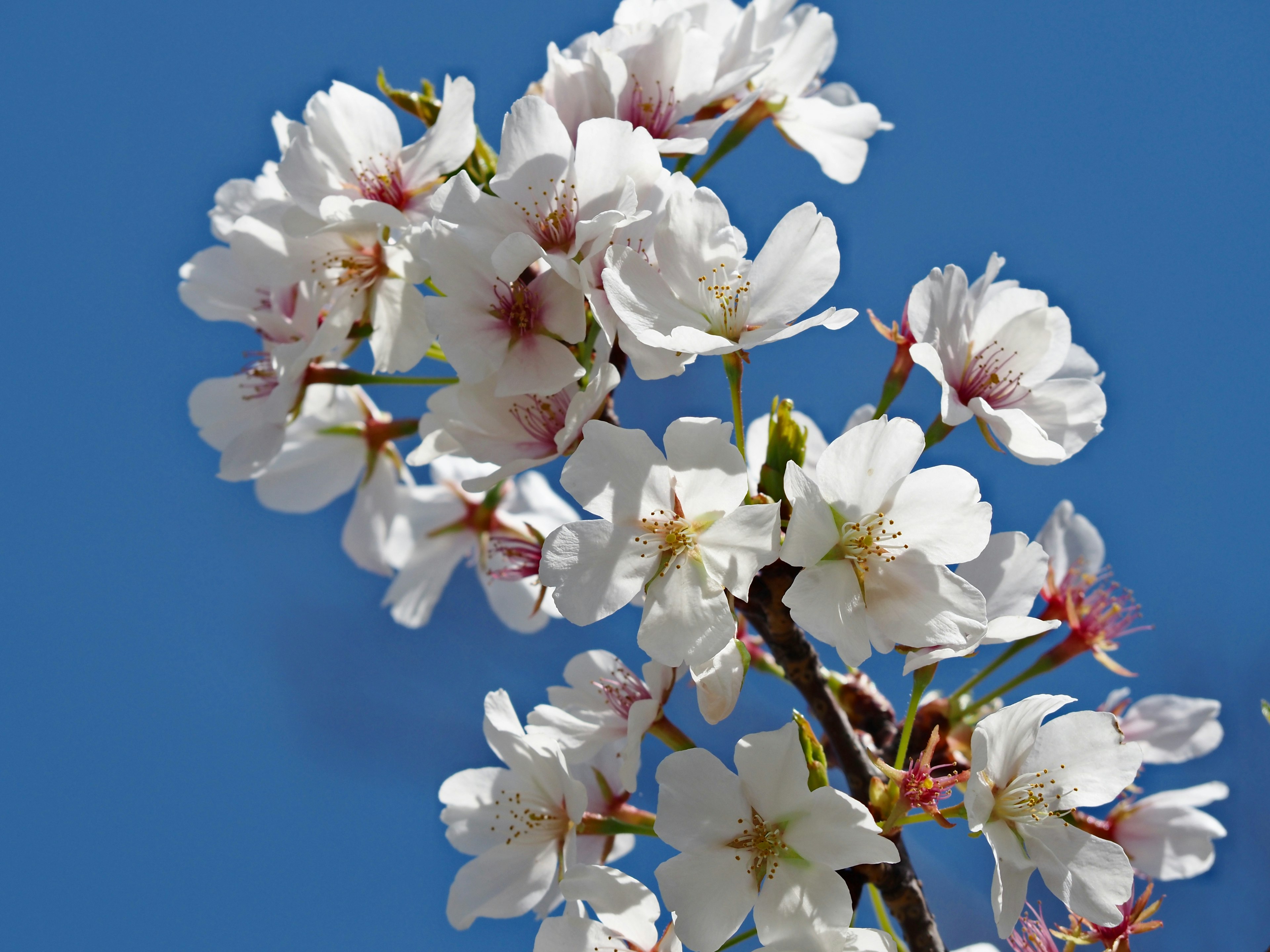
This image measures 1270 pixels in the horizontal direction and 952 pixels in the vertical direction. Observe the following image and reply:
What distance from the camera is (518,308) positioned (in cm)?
101

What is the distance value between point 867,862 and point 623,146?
680 mm

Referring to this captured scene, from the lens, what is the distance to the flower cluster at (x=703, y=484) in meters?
0.86

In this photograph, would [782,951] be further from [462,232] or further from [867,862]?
[462,232]

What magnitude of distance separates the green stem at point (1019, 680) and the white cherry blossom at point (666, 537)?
1.48 ft

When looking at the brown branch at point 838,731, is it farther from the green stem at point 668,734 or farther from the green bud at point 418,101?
the green bud at point 418,101

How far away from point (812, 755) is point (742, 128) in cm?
77

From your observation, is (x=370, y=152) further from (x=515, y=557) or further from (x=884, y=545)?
(x=884, y=545)

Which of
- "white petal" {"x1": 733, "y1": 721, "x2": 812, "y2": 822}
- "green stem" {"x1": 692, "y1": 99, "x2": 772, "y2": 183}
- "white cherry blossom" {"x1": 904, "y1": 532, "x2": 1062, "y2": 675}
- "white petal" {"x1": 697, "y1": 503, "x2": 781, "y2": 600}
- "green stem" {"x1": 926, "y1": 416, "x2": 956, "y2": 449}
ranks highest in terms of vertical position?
"green stem" {"x1": 692, "y1": 99, "x2": 772, "y2": 183}

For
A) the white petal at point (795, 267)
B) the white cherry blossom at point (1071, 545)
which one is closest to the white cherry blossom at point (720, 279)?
the white petal at point (795, 267)

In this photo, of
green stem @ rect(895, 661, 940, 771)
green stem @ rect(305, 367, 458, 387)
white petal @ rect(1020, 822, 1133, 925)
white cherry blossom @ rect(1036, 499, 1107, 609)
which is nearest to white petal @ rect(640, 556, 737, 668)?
green stem @ rect(895, 661, 940, 771)

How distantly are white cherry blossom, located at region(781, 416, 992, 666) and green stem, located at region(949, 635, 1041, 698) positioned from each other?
0.33m

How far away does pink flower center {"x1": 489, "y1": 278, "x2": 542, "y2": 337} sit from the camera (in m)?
1.00

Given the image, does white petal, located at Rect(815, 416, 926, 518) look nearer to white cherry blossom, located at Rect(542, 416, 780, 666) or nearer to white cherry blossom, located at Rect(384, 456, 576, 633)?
white cherry blossom, located at Rect(542, 416, 780, 666)

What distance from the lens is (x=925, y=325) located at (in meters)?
1.00
